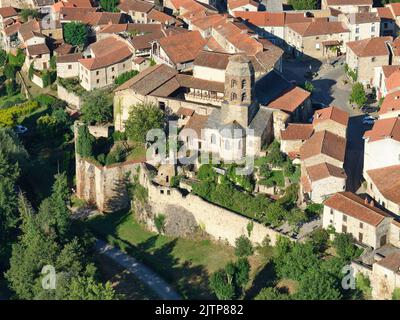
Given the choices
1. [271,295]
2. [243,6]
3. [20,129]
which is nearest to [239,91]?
[271,295]

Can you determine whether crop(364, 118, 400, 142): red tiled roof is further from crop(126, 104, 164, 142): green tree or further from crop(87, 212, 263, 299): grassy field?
crop(126, 104, 164, 142): green tree

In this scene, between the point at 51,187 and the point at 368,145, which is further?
the point at 51,187

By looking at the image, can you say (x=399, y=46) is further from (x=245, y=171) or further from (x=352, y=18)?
(x=245, y=171)

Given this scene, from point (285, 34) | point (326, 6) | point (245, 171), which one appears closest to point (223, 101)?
point (245, 171)

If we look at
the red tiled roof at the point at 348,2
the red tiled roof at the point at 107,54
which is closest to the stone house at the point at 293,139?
the red tiled roof at the point at 107,54

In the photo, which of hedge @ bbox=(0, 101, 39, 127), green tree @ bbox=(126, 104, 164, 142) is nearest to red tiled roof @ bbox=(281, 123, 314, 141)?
green tree @ bbox=(126, 104, 164, 142)

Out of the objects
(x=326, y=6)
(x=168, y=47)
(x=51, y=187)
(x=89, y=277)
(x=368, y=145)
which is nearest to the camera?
(x=89, y=277)

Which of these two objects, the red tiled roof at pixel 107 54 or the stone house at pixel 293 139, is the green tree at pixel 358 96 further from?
the red tiled roof at pixel 107 54
